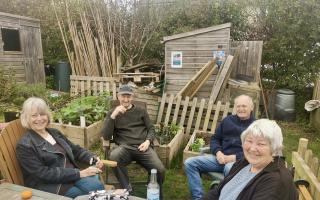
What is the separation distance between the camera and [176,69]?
702cm

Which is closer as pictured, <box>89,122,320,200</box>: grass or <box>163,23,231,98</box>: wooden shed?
<box>89,122,320,200</box>: grass

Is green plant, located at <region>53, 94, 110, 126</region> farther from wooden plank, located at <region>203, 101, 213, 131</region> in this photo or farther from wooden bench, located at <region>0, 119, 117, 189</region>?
wooden bench, located at <region>0, 119, 117, 189</region>

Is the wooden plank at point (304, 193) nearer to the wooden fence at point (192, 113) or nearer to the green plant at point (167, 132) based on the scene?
the green plant at point (167, 132)

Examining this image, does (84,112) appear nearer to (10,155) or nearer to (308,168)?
(10,155)

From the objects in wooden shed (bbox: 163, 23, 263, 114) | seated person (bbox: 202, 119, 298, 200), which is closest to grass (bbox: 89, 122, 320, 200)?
wooden shed (bbox: 163, 23, 263, 114)

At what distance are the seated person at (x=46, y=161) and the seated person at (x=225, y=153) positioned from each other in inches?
44.2

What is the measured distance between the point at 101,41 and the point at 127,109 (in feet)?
16.6

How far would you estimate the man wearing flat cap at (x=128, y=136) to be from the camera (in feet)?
11.3

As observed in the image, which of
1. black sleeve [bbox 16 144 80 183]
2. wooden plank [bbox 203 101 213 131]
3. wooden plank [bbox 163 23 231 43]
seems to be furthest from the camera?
wooden plank [bbox 163 23 231 43]

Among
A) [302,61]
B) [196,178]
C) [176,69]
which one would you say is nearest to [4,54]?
[176,69]

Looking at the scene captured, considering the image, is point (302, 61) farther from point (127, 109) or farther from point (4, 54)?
point (4, 54)

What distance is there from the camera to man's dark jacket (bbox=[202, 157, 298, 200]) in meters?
1.73

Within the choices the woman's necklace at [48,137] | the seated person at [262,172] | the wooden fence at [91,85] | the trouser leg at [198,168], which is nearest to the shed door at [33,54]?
the wooden fence at [91,85]

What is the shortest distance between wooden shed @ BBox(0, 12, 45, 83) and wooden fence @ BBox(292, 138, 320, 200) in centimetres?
863
